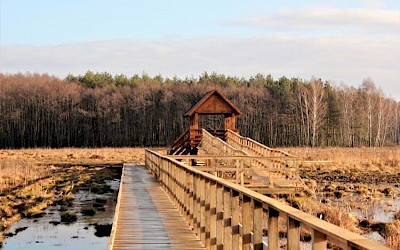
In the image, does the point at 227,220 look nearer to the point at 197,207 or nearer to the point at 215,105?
the point at 197,207

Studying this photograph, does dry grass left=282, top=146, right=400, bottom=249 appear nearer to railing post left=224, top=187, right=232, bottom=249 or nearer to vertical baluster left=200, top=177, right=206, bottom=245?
vertical baluster left=200, top=177, right=206, bottom=245

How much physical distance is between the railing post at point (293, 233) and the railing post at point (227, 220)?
265 centimetres

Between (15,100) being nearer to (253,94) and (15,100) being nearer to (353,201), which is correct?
(253,94)

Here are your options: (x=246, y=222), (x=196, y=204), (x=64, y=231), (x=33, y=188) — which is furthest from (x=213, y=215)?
(x=33, y=188)

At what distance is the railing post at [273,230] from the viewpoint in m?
4.92

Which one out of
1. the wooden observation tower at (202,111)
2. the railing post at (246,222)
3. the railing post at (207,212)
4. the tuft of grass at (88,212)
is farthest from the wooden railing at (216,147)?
the railing post at (246,222)

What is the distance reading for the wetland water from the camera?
13.5m

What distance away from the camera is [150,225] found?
11.4 m

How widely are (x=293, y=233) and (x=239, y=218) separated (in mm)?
2556

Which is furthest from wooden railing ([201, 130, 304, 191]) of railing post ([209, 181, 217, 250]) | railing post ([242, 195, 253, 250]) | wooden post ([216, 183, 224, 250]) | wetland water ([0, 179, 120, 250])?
railing post ([242, 195, 253, 250])

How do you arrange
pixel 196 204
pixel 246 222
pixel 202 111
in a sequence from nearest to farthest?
pixel 246 222, pixel 196 204, pixel 202 111

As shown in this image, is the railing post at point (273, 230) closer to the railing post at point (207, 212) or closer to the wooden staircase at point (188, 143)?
the railing post at point (207, 212)

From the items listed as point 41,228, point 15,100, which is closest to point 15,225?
point 41,228

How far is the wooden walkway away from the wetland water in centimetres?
90
